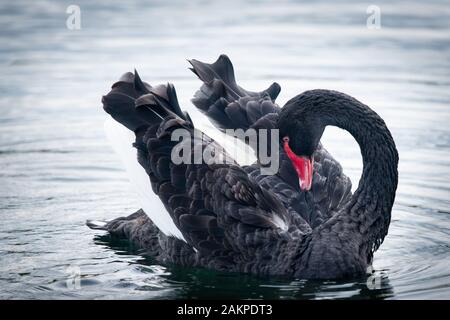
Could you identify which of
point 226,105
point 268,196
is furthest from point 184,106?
point 268,196

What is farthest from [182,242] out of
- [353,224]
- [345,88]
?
[345,88]

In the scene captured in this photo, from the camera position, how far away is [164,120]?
22.4 ft

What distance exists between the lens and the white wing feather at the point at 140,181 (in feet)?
22.1

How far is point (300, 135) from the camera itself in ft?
21.1

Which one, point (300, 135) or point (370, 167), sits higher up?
point (300, 135)

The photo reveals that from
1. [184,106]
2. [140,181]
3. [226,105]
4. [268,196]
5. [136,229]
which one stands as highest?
[184,106]

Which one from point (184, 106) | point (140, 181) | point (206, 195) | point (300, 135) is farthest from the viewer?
point (184, 106)

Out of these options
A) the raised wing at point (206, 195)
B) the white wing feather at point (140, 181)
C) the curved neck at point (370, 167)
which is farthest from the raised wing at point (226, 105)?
the curved neck at point (370, 167)

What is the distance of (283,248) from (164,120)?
49.0 inches

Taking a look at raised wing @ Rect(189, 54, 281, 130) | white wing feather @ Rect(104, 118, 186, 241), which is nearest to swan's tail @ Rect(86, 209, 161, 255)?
white wing feather @ Rect(104, 118, 186, 241)

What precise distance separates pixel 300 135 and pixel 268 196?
490mm

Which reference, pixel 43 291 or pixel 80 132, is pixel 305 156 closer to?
pixel 43 291

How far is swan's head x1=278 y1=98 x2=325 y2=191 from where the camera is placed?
6402mm

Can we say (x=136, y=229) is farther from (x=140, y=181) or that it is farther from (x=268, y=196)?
(x=268, y=196)
